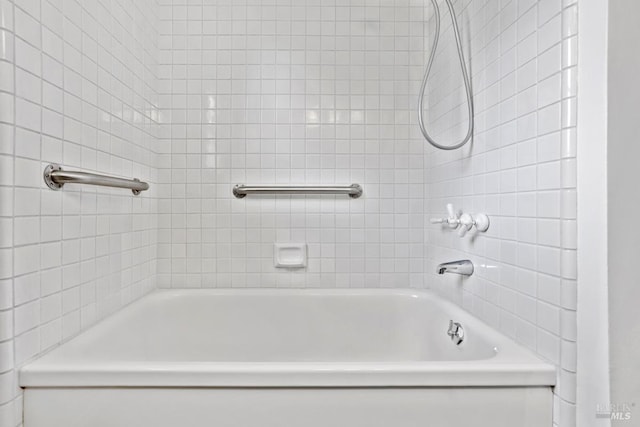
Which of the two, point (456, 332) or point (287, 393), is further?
point (456, 332)

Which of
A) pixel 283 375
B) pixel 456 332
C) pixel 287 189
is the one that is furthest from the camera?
pixel 287 189

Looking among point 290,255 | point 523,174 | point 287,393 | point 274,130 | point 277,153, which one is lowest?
point 287,393

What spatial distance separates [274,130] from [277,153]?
0.10 m

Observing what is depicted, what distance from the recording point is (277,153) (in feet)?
5.83

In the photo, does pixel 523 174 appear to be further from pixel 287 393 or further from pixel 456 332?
pixel 287 393

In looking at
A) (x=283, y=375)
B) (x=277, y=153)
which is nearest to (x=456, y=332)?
(x=283, y=375)

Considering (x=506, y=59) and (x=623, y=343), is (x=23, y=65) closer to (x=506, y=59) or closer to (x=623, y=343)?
(x=506, y=59)

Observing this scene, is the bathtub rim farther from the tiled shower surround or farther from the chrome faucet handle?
the chrome faucet handle

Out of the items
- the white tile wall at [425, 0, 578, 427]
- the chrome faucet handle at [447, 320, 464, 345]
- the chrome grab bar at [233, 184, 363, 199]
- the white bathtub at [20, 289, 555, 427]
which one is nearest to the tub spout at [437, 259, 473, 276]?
the white tile wall at [425, 0, 578, 427]

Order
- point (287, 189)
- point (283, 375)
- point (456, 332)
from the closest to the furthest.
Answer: point (283, 375) < point (456, 332) < point (287, 189)

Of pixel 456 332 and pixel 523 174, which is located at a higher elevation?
pixel 523 174

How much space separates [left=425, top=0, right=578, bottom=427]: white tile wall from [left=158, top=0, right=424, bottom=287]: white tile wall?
0.40m

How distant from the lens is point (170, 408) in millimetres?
877

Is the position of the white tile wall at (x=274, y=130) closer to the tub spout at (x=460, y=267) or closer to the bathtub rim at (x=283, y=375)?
the tub spout at (x=460, y=267)
